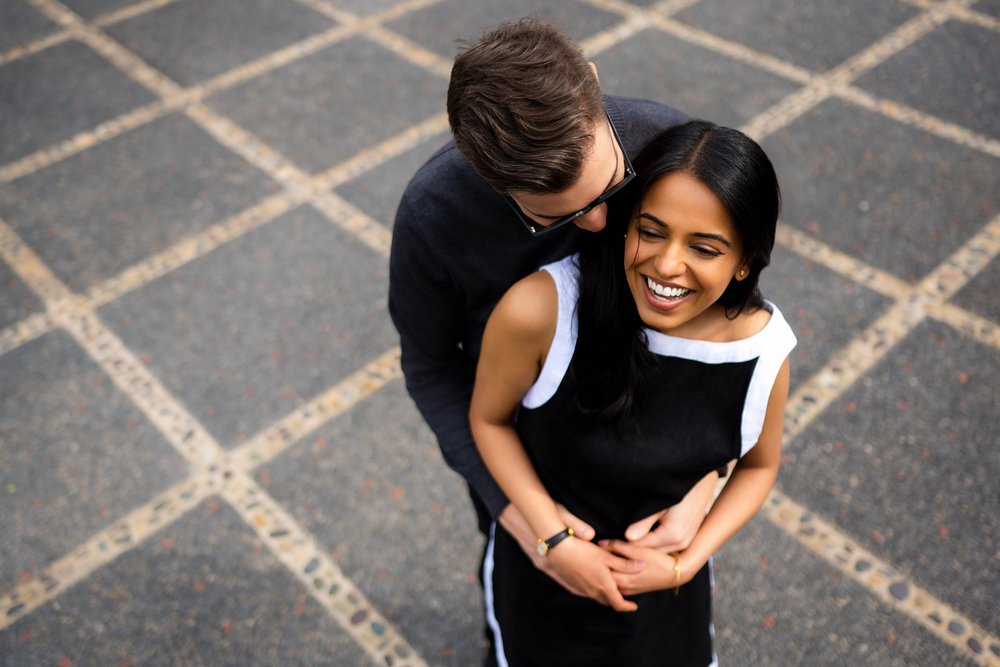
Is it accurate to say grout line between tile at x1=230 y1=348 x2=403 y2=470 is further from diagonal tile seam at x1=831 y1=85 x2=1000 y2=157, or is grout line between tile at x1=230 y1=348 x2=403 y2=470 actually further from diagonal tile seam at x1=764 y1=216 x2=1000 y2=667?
diagonal tile seam at x1=831 y1=85 x2=1000 y2=157

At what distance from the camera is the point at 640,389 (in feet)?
6.64

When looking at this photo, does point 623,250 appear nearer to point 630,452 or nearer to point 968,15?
point 630,452

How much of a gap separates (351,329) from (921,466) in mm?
2521

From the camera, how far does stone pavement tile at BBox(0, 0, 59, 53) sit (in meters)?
6.41

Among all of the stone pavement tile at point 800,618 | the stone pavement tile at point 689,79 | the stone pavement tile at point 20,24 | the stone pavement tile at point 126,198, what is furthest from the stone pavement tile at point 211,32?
the stone pavement tile at point 800,618

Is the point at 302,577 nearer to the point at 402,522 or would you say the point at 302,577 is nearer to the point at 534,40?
the point at 402,522

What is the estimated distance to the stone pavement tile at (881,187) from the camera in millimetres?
4594

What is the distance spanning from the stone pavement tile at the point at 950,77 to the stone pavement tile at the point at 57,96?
15.2 ft

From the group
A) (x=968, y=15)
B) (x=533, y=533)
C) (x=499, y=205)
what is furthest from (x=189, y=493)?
(x=968, y=15)

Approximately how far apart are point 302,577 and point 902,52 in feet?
16.3

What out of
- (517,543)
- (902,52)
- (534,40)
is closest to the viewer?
(534,40)

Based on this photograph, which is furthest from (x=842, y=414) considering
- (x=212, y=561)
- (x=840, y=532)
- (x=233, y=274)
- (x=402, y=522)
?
(x=233, y=274)

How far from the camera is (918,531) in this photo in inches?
136

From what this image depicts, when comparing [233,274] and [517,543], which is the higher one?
[517,543]
